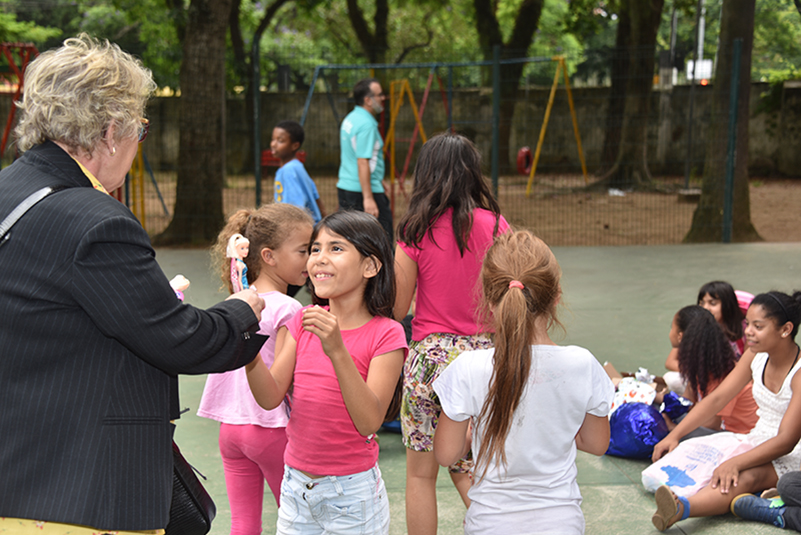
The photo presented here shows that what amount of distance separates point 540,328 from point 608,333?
3.79m

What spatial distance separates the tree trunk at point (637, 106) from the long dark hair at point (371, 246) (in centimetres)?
1263

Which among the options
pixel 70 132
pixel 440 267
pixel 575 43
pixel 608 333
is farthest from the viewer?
pixel 575 43

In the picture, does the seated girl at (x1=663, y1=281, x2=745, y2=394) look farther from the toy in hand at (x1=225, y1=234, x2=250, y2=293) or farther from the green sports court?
the toy in hand at (x1=225, y1=234, x2=250, y2=293)

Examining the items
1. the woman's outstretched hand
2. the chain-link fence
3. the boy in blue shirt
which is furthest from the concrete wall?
the woman's outstretched hand

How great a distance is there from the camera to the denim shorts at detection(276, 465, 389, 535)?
212 centimetres

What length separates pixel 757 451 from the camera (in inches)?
120

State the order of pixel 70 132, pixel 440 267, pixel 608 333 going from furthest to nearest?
pixel 608 333 → pixel 440 267 → pixel 70 132

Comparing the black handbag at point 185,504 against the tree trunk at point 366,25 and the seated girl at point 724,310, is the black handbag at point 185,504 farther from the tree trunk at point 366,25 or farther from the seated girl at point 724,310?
the tree trunk at point 366,25

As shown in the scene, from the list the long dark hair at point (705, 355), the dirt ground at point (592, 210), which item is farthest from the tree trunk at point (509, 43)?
the long dark hair at point (705, 355)

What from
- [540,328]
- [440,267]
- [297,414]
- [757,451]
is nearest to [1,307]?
[297,414]

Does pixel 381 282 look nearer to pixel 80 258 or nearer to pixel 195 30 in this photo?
pixel 80 258

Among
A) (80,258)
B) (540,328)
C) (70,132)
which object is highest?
(70,132)

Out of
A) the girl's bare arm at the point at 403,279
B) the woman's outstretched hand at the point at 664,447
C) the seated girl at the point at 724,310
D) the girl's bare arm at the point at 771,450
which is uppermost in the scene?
the girl's bare arm at the point at 403,279

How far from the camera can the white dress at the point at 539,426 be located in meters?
1.96
